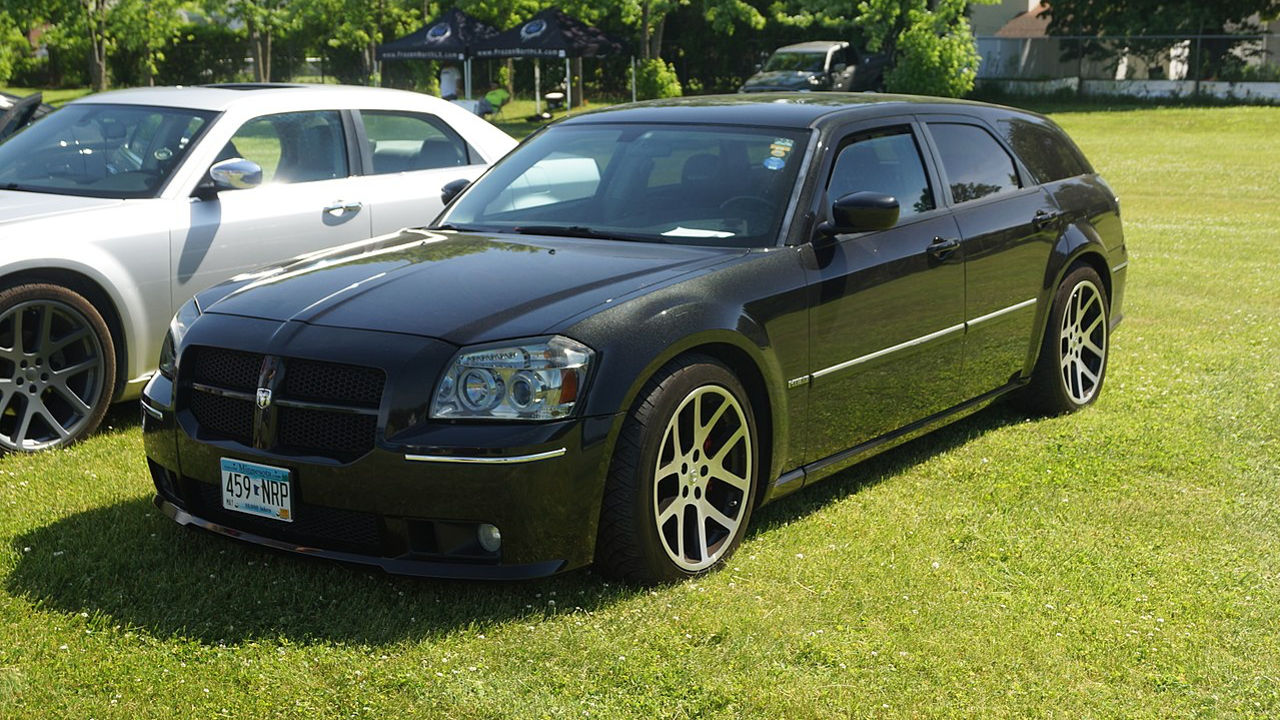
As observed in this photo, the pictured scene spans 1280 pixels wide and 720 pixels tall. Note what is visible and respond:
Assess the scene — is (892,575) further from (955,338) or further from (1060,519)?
(955,338)

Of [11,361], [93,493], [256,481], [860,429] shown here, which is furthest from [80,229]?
[860,429]

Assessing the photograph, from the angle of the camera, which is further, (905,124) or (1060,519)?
(905,124)

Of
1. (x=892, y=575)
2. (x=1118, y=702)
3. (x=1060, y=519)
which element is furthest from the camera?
(x=1060, y=519)

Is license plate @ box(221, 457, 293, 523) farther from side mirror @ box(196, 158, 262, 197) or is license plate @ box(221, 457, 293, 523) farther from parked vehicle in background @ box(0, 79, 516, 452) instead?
side mirror @ box(196, 158, 262, 197)

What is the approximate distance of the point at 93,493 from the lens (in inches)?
219

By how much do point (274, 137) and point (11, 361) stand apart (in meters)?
1.85

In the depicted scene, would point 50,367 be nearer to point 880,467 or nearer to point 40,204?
point 40,204

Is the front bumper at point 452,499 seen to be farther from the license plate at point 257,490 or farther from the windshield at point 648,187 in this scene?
the windshield at point 648,187

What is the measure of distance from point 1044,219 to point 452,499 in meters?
3.50

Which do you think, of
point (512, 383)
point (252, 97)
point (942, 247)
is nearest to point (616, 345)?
point (512, 383)

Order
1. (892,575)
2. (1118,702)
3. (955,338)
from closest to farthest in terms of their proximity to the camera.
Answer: (1118,702), (892,575), (955,338)

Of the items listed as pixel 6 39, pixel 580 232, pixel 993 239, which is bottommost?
pixel 993 239

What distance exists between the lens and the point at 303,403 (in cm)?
429

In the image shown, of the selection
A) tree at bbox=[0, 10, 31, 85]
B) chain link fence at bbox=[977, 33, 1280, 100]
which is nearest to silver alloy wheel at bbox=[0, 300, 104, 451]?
tree at bbox=[0, 10, 31, 85]
